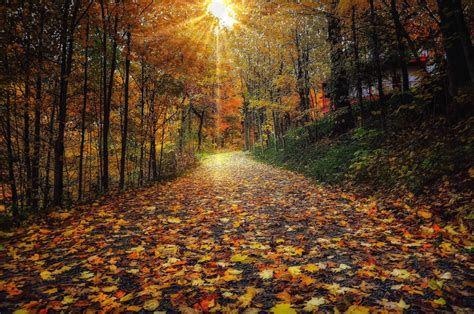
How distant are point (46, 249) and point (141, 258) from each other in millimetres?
1669

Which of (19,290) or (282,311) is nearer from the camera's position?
(282,311)

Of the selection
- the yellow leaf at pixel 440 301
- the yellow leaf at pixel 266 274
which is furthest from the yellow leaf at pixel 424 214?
the yellow leaf at pixel 266 274

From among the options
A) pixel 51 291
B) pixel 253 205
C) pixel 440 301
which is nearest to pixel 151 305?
pixel 51 291

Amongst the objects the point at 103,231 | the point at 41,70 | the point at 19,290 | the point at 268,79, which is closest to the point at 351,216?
the point at 103,231

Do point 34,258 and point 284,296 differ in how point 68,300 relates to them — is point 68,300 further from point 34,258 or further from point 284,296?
point 284,296

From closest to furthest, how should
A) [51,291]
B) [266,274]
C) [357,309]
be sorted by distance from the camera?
[357,309], [51,291], [266,274]

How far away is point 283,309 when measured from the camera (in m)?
2.42

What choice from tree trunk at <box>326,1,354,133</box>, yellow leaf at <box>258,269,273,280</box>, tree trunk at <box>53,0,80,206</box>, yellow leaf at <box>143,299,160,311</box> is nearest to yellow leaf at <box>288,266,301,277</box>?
yellow leaf at <box>258,269,273,280</box>

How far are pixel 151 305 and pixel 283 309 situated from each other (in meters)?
1.21

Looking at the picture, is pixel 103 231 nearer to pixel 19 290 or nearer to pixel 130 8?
pixel 19 290

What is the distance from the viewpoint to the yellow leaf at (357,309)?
2.35m

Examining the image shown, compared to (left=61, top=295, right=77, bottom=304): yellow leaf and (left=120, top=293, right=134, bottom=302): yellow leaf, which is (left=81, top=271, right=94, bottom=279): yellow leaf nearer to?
(left=61, top=295, right=77, bottom=304): yellow leaf

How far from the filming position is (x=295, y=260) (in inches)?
139

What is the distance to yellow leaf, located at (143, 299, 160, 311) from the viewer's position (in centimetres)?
254
